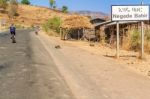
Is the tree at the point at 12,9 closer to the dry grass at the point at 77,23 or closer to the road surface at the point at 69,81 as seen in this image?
the dry grass at the point at 77,23

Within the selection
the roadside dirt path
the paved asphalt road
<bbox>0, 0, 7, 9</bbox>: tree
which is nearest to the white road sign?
the roadside dirt path

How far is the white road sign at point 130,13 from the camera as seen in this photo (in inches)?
1057

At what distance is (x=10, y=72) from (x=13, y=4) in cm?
16604

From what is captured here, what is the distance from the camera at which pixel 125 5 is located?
88.6 feet

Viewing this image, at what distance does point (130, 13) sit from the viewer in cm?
2717

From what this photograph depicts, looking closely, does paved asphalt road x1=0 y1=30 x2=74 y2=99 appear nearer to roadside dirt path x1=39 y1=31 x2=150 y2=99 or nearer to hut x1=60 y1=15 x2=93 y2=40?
roadside dirt path x1=39 y1=31 x2=150 y2=99

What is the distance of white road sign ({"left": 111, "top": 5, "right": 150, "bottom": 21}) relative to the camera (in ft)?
88.1

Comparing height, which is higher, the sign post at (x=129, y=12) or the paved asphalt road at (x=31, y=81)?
the sign post at (x=129, y=12)

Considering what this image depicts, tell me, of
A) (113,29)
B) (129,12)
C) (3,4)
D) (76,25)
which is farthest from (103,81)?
(3,4)

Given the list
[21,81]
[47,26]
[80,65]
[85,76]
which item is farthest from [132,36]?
[47,26]

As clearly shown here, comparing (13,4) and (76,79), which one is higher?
(13,4)

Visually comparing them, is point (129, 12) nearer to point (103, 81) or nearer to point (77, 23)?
point (103, 81)

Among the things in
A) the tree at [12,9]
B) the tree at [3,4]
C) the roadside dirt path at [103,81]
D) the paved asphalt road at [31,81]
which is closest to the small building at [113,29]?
the roadside dirt path at [103,81]

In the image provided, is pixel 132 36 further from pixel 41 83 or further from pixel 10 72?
pixel 41 83
